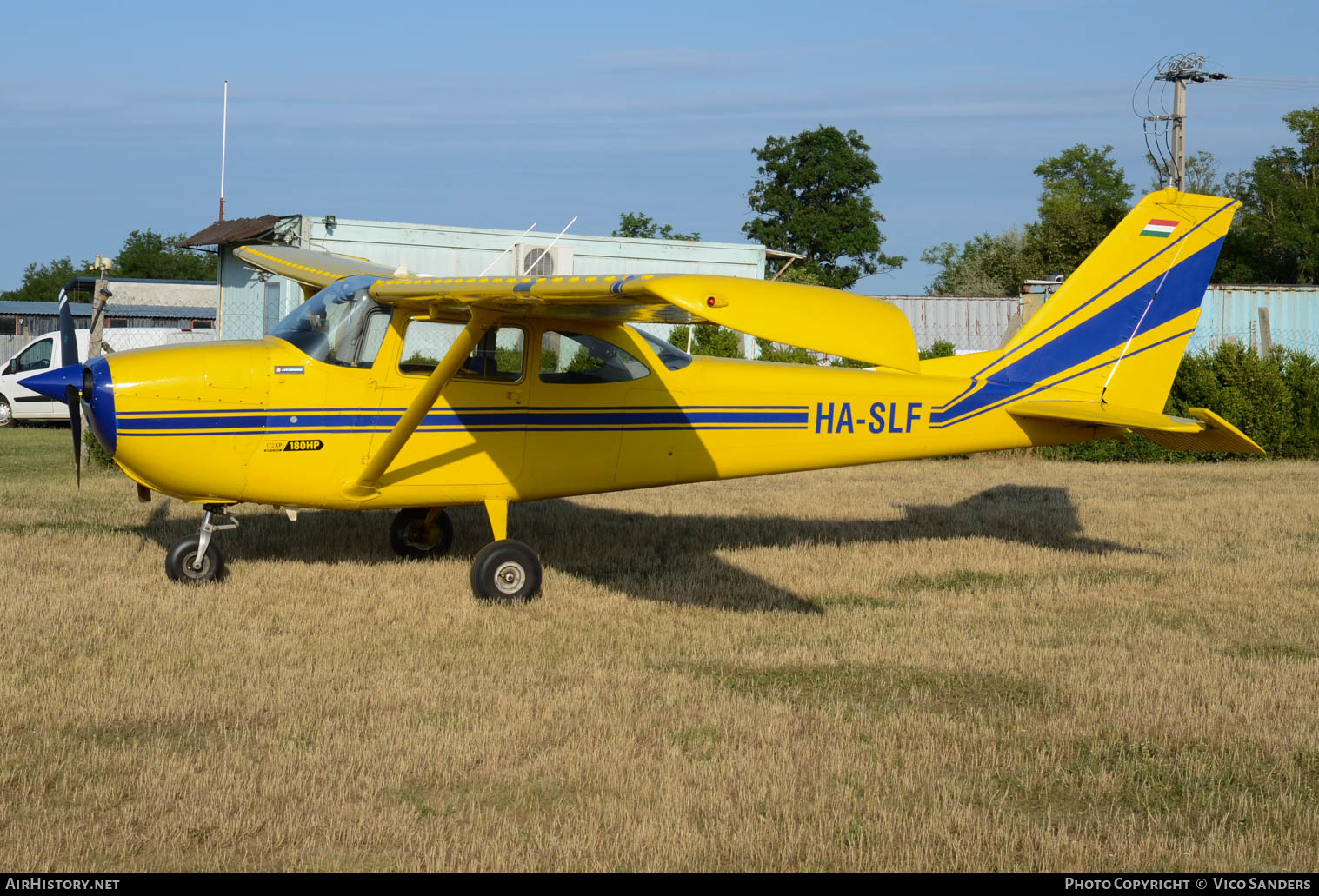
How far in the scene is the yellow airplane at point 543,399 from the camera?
7785mm

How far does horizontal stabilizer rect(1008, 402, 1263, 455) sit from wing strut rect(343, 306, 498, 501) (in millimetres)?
4467

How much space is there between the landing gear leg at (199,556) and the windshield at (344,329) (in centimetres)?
132

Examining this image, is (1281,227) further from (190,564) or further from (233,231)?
(190,564)

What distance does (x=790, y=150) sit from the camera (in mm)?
63719

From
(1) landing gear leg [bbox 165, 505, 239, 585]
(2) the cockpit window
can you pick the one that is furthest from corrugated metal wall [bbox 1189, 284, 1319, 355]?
(1) landing gear leg [bbox 165, 505, 239, 585]

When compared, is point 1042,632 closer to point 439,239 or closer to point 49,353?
point 439,239

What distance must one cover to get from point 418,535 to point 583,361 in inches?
87.6

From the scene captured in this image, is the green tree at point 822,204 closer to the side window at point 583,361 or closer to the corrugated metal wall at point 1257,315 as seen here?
the corrugated metal wall at point 1257,315

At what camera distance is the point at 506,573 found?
8.05 meters

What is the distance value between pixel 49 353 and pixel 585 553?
1850 cm

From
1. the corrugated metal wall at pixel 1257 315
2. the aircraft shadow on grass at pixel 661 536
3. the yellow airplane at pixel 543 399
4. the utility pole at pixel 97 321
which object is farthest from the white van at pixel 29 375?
the corrugated metal wall at pixel 1257 315

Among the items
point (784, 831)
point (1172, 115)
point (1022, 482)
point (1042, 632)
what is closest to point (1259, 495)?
point (1022, 482)

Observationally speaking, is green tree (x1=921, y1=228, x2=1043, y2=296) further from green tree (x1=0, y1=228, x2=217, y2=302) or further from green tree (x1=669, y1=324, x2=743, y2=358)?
green tree (x1=0, y1=228, x2=217, y2=302)

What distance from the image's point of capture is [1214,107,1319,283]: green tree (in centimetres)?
4825
